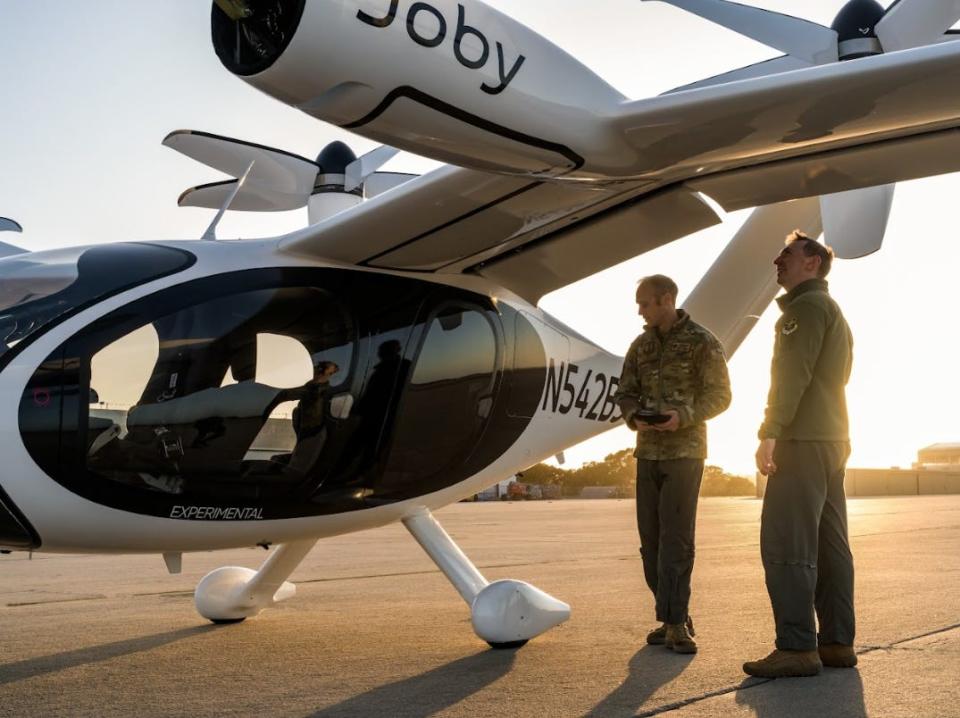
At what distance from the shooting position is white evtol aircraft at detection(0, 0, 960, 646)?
3.88m

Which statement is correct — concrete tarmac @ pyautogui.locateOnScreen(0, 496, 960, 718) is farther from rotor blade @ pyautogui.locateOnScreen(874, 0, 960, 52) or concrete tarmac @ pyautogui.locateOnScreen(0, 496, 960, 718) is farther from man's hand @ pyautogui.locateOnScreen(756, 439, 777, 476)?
rotor blade @ pyautogui.locateOnScreen(874, 0, 960, 52)

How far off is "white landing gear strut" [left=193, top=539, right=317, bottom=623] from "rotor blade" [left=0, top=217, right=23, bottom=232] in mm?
3121

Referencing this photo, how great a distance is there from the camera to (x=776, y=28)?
438 inches

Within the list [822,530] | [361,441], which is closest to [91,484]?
[361,441]

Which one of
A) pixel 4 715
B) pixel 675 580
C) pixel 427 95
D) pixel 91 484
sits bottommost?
pixel 4 715

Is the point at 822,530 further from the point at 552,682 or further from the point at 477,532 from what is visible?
the point at 477,532

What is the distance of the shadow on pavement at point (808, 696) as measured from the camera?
→ 145 inches

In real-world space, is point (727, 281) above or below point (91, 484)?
above

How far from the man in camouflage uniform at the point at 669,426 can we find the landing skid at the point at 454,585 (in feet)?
2.03

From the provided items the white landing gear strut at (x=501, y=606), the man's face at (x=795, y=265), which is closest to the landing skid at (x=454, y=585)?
the white landing gear strut at (x=501, y=606)

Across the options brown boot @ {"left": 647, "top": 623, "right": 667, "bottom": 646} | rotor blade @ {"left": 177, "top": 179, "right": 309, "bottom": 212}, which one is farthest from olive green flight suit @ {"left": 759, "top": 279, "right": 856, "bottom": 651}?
rotor blade @ {"left": 177, "top": 179, "right": 309, "bottom": 212}

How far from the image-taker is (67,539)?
4.59 m

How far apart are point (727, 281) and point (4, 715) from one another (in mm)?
5440

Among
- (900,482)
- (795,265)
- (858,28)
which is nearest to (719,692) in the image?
(795,265)
